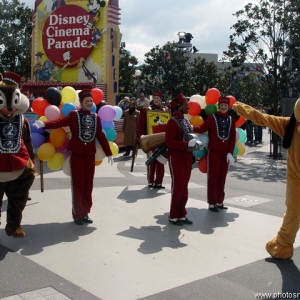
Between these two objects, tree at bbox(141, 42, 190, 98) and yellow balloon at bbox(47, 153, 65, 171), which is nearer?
yellow balloon at bbox(47, 153, 65, 171)

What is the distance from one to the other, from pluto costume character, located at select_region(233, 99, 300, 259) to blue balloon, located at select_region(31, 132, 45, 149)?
127 inches

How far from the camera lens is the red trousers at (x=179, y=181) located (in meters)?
6.35

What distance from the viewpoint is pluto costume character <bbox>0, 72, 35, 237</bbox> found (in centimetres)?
521

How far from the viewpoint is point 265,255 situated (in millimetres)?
5258

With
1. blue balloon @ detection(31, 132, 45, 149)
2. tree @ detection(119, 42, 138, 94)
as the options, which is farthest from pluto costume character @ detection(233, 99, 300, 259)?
tree @ detection(119, 42, 138, 94)

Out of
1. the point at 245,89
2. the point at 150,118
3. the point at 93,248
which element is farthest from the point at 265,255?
the point at 245,89

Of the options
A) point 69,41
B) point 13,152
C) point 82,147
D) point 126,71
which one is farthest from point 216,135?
point 126,71

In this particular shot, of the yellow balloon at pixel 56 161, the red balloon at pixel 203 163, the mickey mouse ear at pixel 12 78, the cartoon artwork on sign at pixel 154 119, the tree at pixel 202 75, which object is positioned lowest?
the red balloon at pixel 203 163

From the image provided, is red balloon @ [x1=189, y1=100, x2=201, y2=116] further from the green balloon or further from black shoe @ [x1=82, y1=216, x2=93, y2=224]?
black shoe @ [x1=82, y1=216, x2=93, y2=224]

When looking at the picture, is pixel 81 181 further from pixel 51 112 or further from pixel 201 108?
pixel 201 108

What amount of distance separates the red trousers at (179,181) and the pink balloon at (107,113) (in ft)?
3.75

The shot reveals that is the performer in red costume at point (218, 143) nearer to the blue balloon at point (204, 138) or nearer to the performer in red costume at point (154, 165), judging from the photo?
the blue balloon at point (204, 138)

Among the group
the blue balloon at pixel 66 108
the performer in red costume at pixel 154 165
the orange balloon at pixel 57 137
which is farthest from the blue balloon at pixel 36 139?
the performer in red costume at pixel 154 165

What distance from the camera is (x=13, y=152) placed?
526 centimetres
